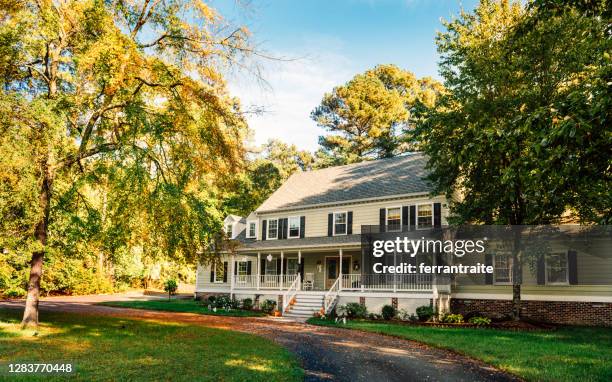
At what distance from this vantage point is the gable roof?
82.3 ft

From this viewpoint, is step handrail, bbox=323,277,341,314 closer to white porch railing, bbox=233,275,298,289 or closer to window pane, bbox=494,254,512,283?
white porch railing, bbox=233,275,298,289

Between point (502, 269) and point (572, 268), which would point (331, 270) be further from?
point (572, 268)

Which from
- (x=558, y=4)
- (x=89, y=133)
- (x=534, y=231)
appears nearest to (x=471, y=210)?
(x=534, y=231)

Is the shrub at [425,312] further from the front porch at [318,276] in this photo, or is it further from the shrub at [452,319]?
the front porch at [318,276]

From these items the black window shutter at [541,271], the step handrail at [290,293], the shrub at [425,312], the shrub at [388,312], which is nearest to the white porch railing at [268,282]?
the step handrail at [290,293]

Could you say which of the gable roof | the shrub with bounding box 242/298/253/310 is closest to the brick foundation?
the gable roof

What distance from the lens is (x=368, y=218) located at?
25.2 metres

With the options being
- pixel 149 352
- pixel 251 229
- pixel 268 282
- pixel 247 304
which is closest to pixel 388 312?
pixel 268 282

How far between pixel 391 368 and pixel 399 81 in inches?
1676

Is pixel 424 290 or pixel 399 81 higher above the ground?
pixel 399 81

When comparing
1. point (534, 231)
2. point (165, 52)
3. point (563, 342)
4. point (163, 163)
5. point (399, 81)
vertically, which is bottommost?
point (563, 342)

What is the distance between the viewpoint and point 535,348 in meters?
12.5

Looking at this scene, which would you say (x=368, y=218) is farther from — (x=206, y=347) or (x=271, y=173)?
(x=271, y=173)

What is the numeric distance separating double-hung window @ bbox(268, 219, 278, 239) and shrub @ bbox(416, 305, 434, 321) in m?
11.8
